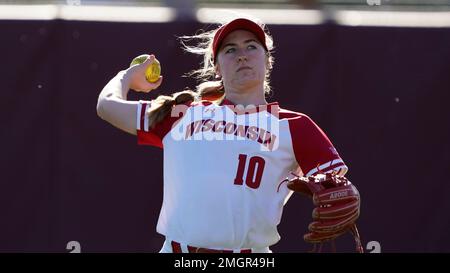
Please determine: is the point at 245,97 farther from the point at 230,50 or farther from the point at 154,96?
the point at 154,96

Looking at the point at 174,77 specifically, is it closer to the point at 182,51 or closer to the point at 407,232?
the point at 182,51

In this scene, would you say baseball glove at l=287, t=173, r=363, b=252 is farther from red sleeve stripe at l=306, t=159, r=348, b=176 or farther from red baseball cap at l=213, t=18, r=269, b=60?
red baseball cap at l=213, t=18, r=269, b=60

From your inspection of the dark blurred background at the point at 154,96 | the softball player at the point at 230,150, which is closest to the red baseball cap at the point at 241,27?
the softball player at the point at 230,150

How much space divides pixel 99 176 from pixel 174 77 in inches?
24.4

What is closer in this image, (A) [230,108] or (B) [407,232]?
(A) [230,108]

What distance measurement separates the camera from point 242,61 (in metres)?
3.59

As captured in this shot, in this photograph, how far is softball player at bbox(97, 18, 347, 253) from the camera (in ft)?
11.3

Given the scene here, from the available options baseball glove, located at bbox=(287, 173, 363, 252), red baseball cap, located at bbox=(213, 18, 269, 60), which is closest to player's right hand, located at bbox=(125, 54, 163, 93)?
red baseball cap, located at bbox=(213, 18, 269, 60)

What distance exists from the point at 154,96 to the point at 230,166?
1.55 meters

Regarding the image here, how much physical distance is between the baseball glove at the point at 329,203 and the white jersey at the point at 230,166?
0.27 ft

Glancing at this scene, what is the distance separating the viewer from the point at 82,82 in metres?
4.93

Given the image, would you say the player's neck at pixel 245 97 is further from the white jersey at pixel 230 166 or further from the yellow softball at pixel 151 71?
the yellow softball at pixel 151 71

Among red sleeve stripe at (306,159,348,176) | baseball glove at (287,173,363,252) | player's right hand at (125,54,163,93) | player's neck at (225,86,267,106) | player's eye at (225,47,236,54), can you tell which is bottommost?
baseball glove at (287,173,363,252)
